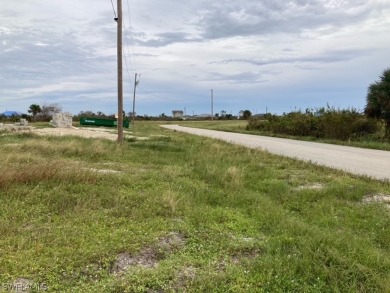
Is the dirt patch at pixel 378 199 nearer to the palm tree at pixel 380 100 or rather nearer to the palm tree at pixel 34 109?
the palm tree at pixel 380 100

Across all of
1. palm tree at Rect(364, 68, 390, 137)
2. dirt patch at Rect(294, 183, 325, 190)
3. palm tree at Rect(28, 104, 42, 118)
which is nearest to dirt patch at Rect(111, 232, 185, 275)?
dirt patch at Rect(294, 183, 325, 190)

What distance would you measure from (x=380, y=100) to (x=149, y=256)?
23.1 m

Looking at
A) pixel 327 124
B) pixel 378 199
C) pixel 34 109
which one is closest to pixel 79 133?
pixel 327 124

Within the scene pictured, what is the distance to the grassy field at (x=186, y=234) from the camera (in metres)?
3.88

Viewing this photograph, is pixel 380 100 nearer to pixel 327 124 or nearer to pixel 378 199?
pixel 327 124

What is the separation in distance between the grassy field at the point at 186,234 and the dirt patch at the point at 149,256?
14mm

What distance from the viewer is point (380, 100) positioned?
23891 mm

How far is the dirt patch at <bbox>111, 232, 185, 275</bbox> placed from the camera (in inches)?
164

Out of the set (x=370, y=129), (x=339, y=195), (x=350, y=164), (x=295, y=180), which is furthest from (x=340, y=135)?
(x=339, y=195)

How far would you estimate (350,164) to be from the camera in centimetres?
1356

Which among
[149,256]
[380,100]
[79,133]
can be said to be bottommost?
[149,256]

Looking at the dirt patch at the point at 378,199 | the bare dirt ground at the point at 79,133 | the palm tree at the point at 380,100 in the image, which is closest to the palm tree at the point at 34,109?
the bare dirt ground at the point at 79,133

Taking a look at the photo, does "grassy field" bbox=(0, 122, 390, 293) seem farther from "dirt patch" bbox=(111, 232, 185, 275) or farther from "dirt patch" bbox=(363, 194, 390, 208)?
"dirt patch" bbox=(363, 194, 390, 208)

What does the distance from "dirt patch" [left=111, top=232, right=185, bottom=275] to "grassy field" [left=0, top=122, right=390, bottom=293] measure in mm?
14
